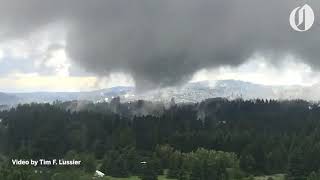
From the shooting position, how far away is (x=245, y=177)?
13862 cm

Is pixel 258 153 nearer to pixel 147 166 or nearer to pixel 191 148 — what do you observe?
A: pixel 191 148

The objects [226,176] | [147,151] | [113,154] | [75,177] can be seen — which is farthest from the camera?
[147,151]

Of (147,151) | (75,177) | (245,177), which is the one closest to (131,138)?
(147,151)

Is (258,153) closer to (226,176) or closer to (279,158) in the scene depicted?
(279,158)

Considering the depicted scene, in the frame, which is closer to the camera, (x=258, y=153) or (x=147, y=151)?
(x=258, y=153)

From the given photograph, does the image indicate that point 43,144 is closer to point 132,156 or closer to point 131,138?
point 131,138

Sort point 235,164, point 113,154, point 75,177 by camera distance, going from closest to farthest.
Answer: point 75,177 < point 235,164 < point 113,154

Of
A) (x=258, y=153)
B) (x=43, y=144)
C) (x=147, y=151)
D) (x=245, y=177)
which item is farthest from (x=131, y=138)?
(x=245, y=177)

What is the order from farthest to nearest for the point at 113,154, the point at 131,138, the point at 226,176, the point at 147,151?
the point at 131,138
the point at 147,151
the point at 113,154
the point at 226,176

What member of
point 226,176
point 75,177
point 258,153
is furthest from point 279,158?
point 75,177

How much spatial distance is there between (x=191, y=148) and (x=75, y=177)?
Answer: 79.7 m

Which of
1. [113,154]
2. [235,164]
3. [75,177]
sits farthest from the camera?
[113,154]

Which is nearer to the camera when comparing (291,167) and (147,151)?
(291,167)

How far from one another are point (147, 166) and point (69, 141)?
59.7 metres
